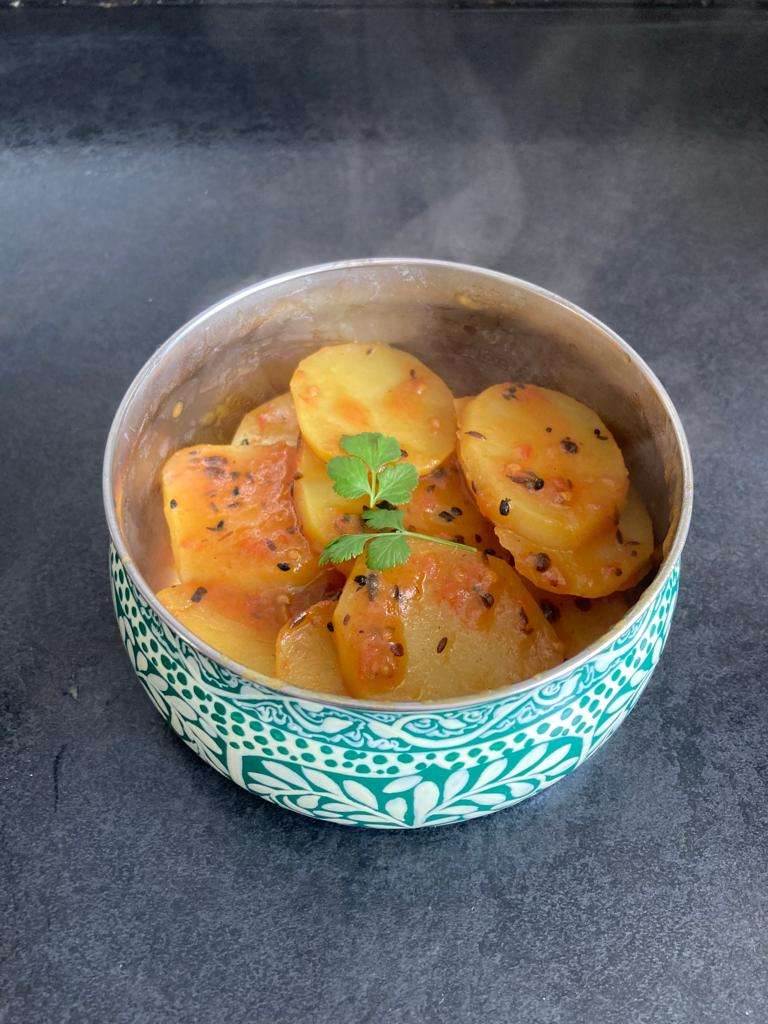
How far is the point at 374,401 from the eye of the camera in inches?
40.4

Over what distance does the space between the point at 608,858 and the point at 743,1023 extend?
169mm

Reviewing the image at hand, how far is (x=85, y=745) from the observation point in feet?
3.43

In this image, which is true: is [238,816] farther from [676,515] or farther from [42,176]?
[42,176]

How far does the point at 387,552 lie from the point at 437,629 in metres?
0.07

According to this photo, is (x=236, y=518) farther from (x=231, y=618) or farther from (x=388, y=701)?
(x=388, y=701)

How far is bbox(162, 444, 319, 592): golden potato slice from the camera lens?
0.93 meters

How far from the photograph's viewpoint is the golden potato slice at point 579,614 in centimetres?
94

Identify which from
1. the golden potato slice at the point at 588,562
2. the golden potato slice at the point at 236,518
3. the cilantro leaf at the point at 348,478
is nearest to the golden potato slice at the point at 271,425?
the golden potato slice at the point at 236,518

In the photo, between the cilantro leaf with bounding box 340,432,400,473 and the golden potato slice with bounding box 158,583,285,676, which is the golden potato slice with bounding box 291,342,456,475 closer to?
the cilantro leaf with bounding box 340,432,400,473

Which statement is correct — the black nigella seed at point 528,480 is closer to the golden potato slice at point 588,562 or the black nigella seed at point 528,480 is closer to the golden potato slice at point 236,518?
the golden potato slice at point 588,562

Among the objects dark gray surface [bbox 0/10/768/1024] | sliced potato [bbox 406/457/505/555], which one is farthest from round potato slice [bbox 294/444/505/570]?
dark gray surface [bbox 0/10/768/1024]

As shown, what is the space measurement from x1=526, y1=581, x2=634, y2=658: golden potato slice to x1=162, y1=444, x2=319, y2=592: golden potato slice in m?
0.21

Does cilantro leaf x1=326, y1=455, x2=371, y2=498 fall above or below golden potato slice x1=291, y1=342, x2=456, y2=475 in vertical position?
above

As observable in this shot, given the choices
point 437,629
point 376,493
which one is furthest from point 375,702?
point 376,493
